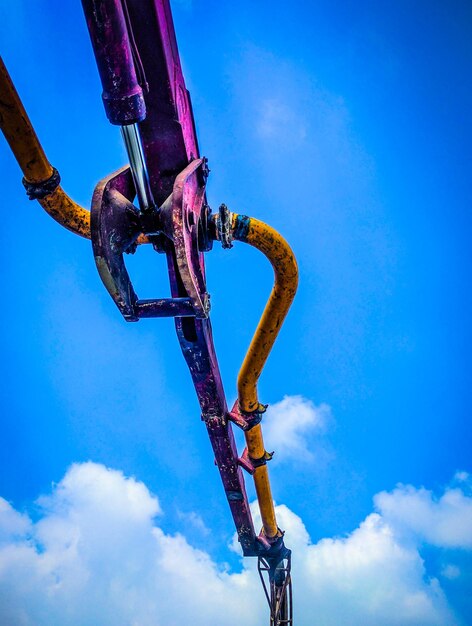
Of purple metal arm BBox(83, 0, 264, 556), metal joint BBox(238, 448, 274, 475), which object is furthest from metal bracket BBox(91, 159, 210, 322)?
metal joint BBox(238, 448, 274, 475)

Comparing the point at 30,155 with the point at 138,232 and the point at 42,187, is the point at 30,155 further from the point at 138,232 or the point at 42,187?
the point at 138,232

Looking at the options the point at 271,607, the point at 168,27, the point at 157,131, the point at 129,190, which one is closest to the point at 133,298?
the point at 129,190

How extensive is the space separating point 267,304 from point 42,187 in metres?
1.95

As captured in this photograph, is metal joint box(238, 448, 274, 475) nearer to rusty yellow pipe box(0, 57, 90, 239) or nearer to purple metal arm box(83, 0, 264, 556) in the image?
purple metal arm box(83, 0, 264, 556)

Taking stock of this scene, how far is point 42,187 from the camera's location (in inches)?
110

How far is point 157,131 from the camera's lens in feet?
8.40

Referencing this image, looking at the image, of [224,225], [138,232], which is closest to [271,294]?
[224,225]

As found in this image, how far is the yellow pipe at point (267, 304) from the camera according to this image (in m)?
2.96

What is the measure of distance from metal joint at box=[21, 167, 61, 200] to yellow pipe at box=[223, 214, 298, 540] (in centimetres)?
132

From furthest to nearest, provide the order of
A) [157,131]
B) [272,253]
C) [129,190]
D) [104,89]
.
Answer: [272,253] < [129,190] < [157,131] < [104,89]

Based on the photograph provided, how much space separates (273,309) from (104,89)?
81.1 inches

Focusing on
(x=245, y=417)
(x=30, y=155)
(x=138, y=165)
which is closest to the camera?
(x=138, y=165)

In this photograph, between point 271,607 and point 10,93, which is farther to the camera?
point 271,607

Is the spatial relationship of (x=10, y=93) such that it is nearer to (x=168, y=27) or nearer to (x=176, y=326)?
(x=168, y=27)
